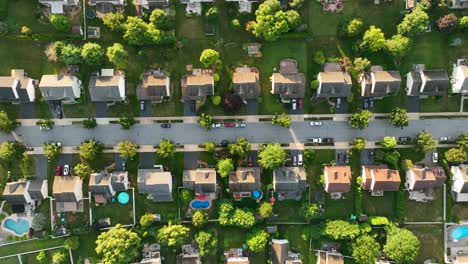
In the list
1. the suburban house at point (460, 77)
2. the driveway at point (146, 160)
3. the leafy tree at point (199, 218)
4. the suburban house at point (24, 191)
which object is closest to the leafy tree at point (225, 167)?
the leafy tree at point (199, 218)

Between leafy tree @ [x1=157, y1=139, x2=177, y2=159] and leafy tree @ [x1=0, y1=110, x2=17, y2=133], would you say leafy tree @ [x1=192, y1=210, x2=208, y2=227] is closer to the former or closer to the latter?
leafy tree @ [x1=157, y1=139, x2=177, y2=159]

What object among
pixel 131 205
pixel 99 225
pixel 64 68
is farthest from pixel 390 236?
pixel 64 68

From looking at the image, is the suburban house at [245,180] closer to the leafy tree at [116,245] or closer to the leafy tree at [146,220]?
the leafy tree at [146,220]

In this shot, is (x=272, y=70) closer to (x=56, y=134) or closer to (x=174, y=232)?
(x=174, y=232)

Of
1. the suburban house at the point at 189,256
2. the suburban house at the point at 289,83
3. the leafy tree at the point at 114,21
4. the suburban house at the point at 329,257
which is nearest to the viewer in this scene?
the leafy tree at the point at 114,21

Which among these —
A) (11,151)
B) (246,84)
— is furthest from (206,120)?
(11,151)

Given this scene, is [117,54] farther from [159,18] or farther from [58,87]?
[58,87]
